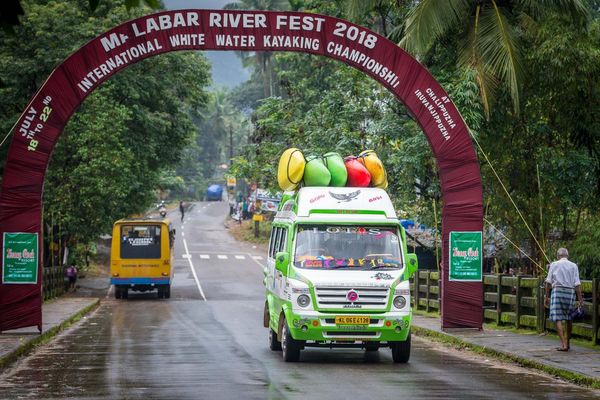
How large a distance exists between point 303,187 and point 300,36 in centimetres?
549

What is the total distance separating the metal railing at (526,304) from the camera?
20031mm

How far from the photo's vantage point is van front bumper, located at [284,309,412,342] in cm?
1733

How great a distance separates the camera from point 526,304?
2383 cm

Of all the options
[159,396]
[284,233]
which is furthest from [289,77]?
[159,396]

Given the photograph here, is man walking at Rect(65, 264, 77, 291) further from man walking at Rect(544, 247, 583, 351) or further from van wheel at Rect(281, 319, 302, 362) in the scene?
man walking at Rect(544, 247, 583, 351)

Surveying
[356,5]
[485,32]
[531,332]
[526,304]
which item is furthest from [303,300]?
[356,5]

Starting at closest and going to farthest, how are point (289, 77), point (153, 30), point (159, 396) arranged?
1. point (159, 396)
2. point (153, 30)
3. point (289, 77)

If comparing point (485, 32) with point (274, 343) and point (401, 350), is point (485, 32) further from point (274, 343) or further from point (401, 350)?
point (401, 350)

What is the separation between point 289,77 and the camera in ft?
198

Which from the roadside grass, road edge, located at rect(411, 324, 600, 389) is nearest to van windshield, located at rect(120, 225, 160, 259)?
the roadside grass

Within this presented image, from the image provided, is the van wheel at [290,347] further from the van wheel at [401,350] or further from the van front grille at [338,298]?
the van wheel at [401,350]

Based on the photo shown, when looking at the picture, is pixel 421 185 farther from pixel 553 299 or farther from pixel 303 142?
pixel 553 299

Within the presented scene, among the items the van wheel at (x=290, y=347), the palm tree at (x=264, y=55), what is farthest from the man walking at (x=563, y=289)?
the palm tree at (x=264, y=55)

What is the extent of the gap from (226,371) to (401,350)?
3332mm
